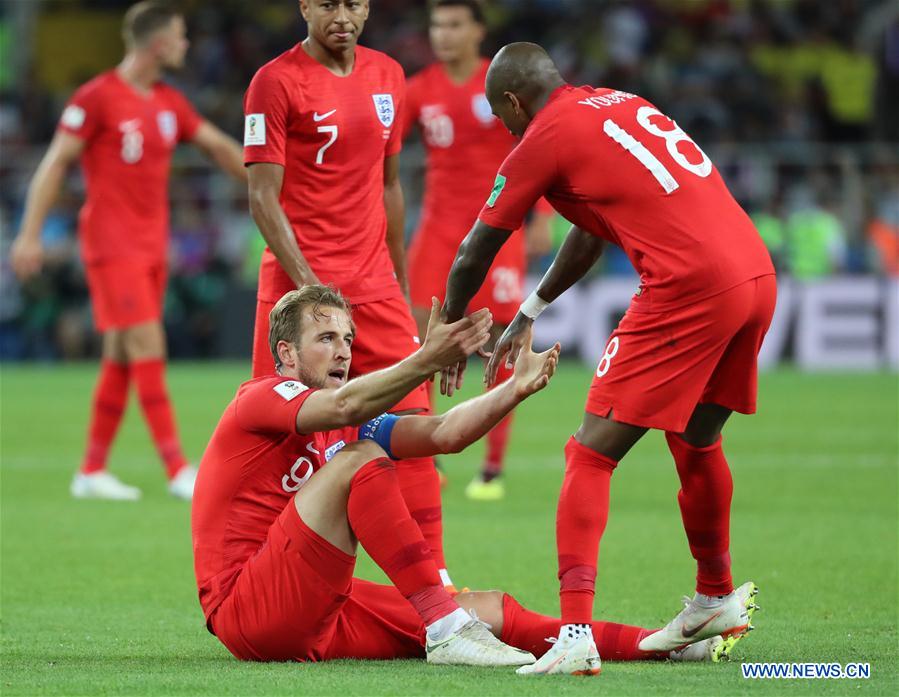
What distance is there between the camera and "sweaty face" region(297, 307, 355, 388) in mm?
5000

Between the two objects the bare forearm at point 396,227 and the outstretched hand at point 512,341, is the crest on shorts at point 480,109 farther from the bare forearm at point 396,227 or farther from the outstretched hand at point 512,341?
the outstretched hand at point 512,341

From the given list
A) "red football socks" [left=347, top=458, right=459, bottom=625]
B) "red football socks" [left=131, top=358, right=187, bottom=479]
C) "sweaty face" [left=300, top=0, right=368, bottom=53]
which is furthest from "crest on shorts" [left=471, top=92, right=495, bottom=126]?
"red football socks" [left=347, top=458, right=459, bottom=625]

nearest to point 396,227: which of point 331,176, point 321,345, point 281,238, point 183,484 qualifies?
point 331,176

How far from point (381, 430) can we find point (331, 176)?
150cm

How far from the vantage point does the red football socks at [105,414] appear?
964 cm

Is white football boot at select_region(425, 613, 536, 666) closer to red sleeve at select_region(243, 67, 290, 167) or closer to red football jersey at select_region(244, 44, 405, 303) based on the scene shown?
red football jersey at select_region(244, 44, 405, 303)

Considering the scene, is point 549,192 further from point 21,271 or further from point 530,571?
point 21,271

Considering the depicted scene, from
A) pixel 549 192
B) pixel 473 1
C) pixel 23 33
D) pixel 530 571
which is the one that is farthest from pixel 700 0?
pixel 549 192

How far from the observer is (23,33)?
24.0m

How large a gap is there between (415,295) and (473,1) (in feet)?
5.71

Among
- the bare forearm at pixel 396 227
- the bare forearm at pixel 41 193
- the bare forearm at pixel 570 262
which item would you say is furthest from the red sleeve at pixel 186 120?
the bare forearm at pixel 570 262

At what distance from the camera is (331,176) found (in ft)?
20.8

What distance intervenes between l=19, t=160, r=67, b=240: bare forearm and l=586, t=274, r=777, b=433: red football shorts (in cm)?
556

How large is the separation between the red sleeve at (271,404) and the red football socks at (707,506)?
1.24m
